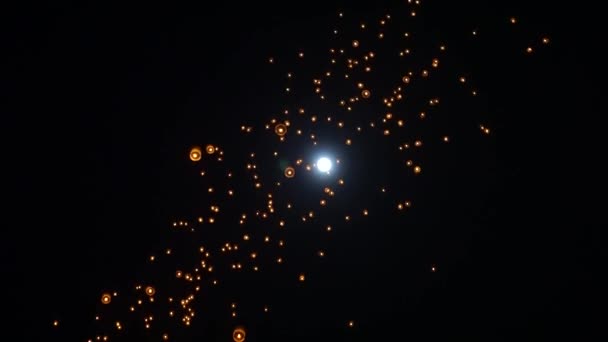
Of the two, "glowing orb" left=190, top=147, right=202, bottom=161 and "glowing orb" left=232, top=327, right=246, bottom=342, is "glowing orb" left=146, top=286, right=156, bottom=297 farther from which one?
"glowing orb" left=190, top=147, right=202, bottom=161

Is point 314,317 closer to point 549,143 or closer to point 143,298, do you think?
point 143,298

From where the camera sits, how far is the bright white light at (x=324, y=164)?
1763 mm

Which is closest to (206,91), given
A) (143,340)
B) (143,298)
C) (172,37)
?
(172,37)

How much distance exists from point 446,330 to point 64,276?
3.95 feet

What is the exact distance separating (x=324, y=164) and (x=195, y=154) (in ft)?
1.36

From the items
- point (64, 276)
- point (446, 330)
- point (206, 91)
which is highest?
point (206, 91)

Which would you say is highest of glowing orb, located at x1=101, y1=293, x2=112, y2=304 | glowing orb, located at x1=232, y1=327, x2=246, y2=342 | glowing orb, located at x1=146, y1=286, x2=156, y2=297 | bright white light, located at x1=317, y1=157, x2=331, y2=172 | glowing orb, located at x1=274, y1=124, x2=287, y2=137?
glowing orb, located at x1=274, y1=124, x2=287, y2=137

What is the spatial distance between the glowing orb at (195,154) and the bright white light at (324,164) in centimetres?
38

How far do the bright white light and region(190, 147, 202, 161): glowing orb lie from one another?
38 centimetres

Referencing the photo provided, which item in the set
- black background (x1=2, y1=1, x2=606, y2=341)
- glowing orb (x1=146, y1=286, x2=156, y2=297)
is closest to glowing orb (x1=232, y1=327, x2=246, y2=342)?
black background (x1=2, y1=1, x2=606, y2=341)

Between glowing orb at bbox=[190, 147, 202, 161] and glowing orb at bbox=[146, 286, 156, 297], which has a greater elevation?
glowing orb at bbox=[190, 147, 202, 161]

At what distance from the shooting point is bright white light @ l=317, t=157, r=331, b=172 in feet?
5.78

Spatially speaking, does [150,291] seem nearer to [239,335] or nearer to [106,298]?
[106,298]

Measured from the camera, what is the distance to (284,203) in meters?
1.75
